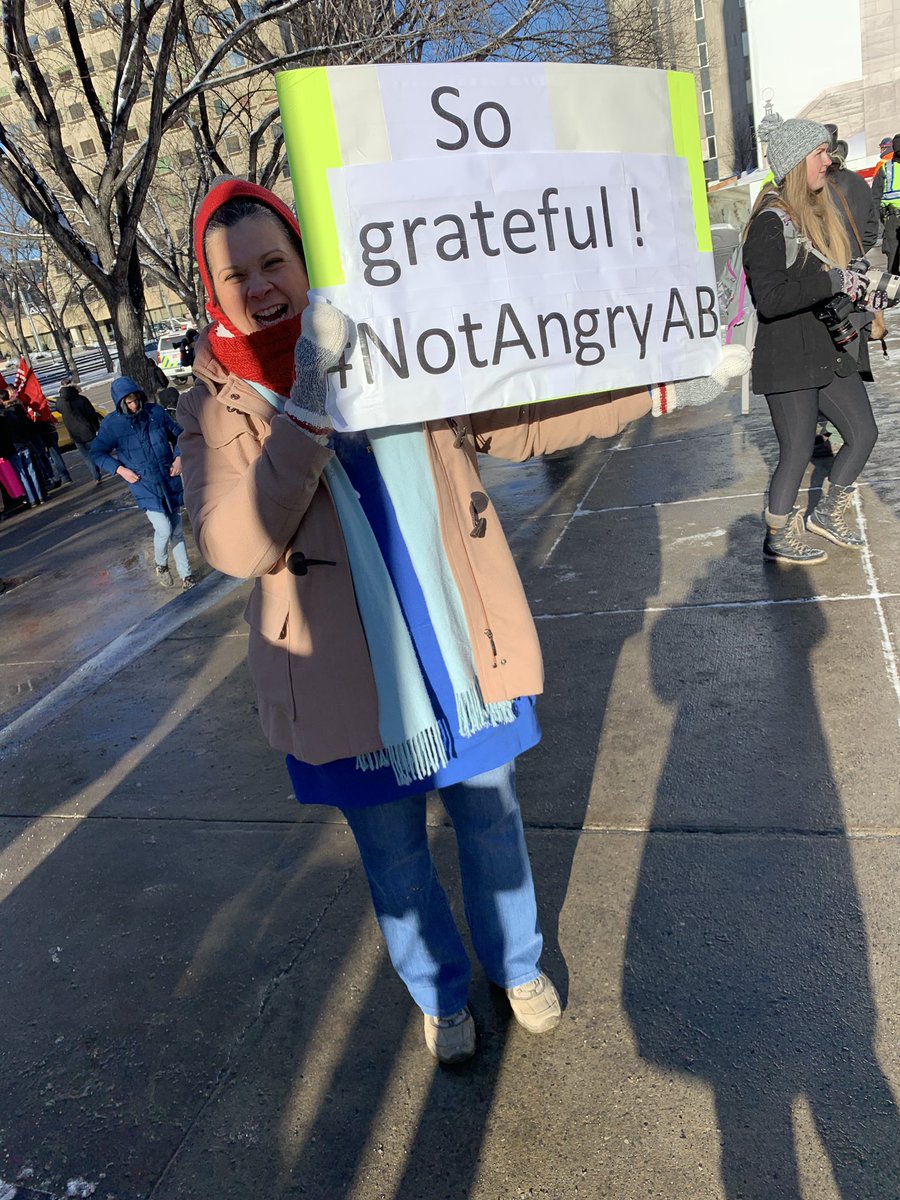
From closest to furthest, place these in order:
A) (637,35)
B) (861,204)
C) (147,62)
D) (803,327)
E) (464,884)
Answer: (464,884)
(803,327)
(861,204)
(147,62)
(637,35)

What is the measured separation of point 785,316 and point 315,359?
10.2 ft

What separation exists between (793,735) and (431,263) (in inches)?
85.3

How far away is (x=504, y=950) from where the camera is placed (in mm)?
2178

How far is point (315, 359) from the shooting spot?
5.31ft

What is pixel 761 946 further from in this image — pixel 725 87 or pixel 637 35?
pixel 725 87

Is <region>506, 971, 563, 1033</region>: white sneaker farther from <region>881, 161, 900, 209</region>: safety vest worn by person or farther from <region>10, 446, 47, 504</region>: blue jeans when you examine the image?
<region>10, 446, 47, 504</region>: blue jeans

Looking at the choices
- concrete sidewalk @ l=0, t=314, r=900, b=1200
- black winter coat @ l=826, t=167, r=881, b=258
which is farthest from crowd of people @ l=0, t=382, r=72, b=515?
black winter coat @ l=826, t=167, r=881, b=258

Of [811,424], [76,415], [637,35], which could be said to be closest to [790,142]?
[811,424]

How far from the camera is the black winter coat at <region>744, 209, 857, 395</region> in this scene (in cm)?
387

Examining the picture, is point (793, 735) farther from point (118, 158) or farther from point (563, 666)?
point (118, 158)

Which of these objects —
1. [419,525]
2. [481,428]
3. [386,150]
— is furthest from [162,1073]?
[386,150]

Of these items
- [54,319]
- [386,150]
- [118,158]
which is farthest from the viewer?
[54,319]

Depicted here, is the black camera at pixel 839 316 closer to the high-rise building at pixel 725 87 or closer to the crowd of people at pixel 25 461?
the crowd of people at pixel 25 461

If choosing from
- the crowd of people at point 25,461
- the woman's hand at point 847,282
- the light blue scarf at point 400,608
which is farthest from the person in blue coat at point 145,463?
the crowd of people at point 25,461
